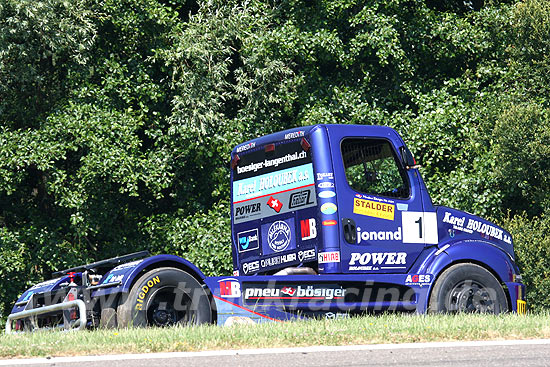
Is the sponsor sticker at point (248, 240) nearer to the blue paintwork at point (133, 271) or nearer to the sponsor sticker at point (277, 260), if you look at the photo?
the sponsor sticker at point (277, 260)

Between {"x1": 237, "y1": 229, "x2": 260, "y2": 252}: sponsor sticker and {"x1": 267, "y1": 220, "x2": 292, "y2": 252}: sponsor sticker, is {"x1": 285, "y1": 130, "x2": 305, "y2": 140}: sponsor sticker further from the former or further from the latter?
{"x1": 237, "y1": 229, "x2": 260, "y2": 252}: sponsor sticker

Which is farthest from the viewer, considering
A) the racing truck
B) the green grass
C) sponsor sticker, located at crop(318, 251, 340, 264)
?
sponsor sticker, located at crop(318, 251, 340, 264)

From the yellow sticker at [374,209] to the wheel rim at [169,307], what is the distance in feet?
7.73

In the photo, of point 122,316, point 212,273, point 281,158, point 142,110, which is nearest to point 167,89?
point 142,110

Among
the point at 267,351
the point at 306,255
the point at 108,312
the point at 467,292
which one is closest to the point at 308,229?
the point at 306,255

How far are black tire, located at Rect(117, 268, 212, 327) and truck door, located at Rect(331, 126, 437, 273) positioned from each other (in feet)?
5.97

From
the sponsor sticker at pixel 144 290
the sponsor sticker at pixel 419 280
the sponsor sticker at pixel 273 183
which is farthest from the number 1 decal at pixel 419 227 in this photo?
the sponsor sticker at pixel 144 290

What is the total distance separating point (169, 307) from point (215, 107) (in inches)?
372

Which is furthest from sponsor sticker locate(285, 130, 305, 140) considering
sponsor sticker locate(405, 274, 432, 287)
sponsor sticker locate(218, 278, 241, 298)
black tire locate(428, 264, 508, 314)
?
black tire locate(428, 264, 508, 314)

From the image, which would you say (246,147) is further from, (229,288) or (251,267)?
(229,288)

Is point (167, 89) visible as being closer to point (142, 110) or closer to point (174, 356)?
point (142, 110)

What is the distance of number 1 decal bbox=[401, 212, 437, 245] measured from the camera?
407 inches

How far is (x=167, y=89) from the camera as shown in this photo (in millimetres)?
19406

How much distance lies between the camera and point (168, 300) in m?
9.13
